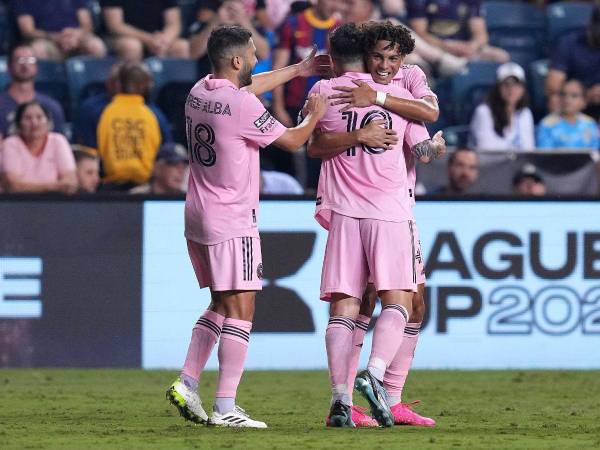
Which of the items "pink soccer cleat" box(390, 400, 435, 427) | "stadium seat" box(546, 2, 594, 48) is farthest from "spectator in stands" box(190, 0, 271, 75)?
"pink soccer cleat" box(390, 400, 435, 427)

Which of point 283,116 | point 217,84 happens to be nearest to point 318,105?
point 217,84

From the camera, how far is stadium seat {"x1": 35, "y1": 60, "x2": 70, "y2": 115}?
50.6 feet

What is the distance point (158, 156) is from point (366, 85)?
518cm

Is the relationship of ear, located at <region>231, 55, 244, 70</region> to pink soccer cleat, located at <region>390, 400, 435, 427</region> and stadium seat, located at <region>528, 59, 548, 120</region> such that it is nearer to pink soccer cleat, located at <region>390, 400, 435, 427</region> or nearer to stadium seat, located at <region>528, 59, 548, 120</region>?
pink soccer cleat, located at <region>390, 400, 435, 427</region>

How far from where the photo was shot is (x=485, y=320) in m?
12.5

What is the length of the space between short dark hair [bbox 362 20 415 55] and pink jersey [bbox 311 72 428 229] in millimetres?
215

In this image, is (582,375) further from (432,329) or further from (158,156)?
(158,156)

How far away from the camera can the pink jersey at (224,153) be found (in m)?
7.98

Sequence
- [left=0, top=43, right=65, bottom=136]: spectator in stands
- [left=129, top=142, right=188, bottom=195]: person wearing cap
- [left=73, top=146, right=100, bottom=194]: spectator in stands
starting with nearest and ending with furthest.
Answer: [left=129, top=142, right=188, bottom=195]: person wearing cap → [left=73, top=146, right=100, bottom=194]: spectator in stands → [left=0, top=43, right=65, bottom=136]: spectator in stands

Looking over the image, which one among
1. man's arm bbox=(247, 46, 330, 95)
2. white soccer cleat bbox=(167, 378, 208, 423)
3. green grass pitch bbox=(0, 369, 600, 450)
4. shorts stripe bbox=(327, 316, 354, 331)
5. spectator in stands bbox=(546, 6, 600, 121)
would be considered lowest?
green grass pitch bbox=(0, 369, 600, 450)

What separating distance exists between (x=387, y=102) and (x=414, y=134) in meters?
0.24

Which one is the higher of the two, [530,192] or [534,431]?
[530,192]

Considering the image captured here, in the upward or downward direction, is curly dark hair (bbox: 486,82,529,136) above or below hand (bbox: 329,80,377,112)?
above

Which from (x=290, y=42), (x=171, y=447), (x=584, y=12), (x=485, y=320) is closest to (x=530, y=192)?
(x=485, y=320)
